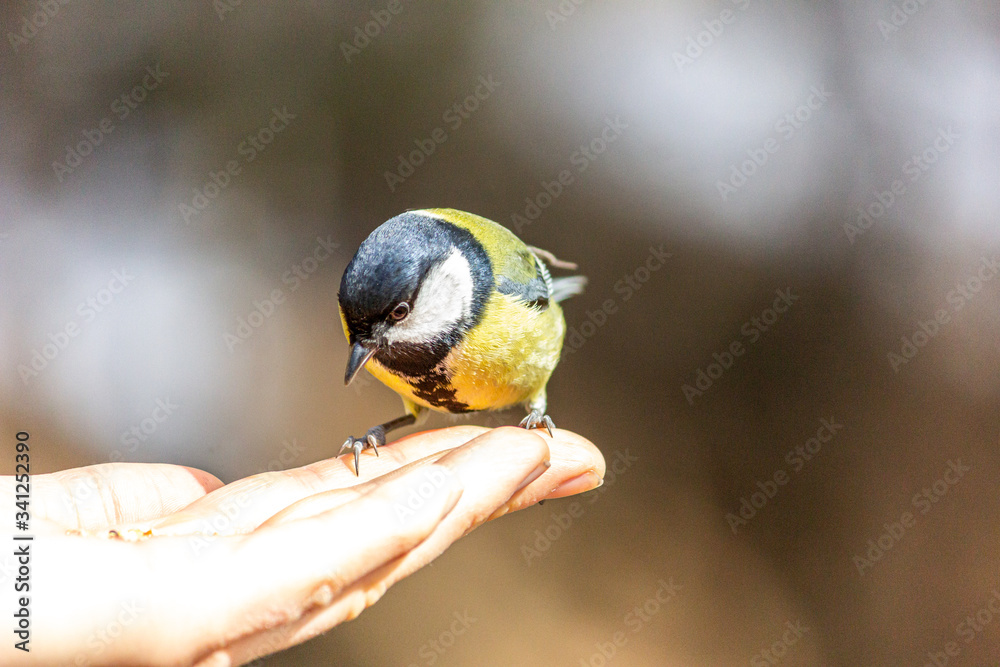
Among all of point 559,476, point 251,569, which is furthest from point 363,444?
point 251,569

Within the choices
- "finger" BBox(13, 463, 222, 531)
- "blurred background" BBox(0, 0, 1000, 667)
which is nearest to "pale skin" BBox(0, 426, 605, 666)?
"finger" BBox(13, 463, 222, 531)

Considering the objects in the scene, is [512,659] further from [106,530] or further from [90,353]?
[90,353]

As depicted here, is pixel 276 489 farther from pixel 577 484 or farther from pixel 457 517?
pixel 577 484

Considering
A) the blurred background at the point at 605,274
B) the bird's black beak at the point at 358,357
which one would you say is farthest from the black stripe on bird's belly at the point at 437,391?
the blurred background at the point at 605,274

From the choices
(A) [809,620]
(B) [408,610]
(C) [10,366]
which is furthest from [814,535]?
(C) [10,366]

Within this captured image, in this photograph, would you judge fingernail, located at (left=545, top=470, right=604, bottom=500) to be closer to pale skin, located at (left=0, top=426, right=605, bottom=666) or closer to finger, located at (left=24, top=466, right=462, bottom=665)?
pale skin, located at (left=0, top=426, right=605, bottom=666)

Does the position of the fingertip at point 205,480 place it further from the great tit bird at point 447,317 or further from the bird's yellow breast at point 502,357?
the bird's yellow breast at point 502,357

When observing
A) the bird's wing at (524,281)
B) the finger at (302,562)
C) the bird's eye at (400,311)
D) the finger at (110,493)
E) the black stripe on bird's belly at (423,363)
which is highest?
the bird's wing at (524,281)
